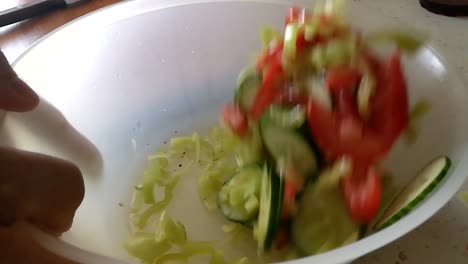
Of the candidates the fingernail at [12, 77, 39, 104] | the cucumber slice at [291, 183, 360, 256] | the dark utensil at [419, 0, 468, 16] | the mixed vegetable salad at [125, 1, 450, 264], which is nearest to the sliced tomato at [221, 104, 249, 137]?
the mixed vegetable salad at [125, 1, 450, 264]

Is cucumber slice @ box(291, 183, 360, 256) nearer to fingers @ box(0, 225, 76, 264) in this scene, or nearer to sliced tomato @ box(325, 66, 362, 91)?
sliced tomato @ box(325, 66, 362, 91)

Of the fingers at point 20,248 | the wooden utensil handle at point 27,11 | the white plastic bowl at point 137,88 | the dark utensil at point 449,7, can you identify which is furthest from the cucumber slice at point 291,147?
the wooden utensil handle at point 27,11

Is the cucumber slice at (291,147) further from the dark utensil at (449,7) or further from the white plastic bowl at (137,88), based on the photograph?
the dark utensil at (449,7)

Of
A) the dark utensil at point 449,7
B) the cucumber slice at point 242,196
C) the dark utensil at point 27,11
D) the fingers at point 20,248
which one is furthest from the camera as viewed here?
the dark utensil at point 27,11

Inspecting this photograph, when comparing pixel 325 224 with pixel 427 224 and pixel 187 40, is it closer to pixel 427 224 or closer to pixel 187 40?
pixel 427 224

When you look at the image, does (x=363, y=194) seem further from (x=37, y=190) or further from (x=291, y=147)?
(x=37, y=190)

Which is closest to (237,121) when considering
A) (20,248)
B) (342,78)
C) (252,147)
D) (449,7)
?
(252,147)

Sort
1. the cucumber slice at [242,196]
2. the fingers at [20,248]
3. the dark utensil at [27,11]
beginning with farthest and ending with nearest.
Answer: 1. the dark utensil at [27,11]
2. the cucumber slice at [242,196]
3. the fingers at [20,248]
